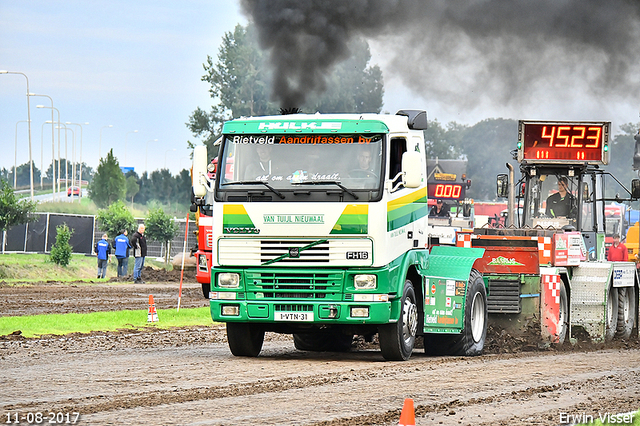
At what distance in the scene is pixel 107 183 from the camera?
3063 inches

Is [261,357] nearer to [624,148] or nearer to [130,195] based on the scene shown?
[130,195]

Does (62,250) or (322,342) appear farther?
(62,250)

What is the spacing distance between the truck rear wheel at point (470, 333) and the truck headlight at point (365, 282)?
225 cm

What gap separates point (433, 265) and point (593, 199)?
670cm

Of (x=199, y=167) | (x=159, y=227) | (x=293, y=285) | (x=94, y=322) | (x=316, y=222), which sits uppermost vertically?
(x=199, y=167)

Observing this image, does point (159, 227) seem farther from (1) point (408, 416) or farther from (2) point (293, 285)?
(1) point (408, 416)

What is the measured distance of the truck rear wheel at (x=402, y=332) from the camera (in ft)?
41.3

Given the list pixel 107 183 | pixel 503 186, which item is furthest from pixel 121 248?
pixel 107 183

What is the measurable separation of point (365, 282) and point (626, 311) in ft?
24.7

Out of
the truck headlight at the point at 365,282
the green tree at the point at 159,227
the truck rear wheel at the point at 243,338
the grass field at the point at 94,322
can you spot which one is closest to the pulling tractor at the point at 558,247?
the truck headlight at the point at 365,282

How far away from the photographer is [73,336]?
16.2m

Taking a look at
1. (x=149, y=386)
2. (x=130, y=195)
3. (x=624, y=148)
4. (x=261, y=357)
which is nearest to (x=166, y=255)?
(x=261, y=357)

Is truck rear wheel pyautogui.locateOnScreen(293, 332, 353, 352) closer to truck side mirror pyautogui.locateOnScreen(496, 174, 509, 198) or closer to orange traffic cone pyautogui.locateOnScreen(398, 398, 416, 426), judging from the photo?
truck side mirror pyautogui.locateOnScreen(496, 174, 509, 198)

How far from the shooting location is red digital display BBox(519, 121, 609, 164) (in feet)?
62.0
